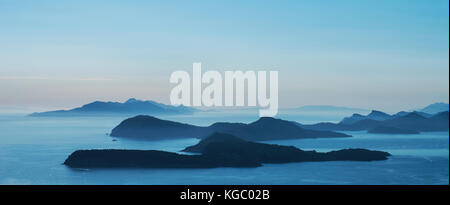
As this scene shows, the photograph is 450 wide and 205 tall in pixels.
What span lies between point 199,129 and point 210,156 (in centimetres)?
955

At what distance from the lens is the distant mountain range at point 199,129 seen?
31422mm

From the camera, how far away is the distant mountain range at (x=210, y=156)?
2220 centimetres

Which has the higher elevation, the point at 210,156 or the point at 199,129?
the point at 199,129

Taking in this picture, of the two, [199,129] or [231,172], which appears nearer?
[231,172]

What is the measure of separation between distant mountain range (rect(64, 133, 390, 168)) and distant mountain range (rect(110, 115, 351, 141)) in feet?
17.7

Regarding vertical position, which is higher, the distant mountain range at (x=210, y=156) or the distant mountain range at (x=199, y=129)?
the distant mountain range at (x=199, y=129)

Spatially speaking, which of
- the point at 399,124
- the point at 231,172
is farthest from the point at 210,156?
the point at 399,124

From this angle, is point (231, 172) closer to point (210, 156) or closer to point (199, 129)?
point (210, 156)

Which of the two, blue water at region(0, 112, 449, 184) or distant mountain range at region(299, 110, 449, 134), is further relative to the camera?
distant mountain range at region(299, 110, 449, 134)

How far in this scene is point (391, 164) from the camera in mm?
24781

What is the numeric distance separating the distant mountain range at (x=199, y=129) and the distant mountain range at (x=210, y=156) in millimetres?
5395

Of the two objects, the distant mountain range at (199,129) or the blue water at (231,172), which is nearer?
the blue water at (231,172)

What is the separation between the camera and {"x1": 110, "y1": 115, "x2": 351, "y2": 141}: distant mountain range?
31422 mm

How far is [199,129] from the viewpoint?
3272cm
